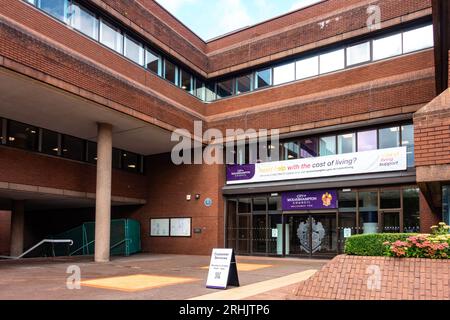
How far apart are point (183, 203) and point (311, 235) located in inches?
286

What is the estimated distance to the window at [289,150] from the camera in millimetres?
20928

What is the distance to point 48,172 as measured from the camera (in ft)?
Answer: 62.3

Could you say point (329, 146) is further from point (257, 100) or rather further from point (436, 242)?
point (436, 242)

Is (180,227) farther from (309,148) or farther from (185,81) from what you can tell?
(309,148)

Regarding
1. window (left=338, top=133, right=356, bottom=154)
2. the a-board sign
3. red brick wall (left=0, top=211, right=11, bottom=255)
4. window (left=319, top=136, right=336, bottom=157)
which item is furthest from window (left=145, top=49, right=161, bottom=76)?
red brick wall (left=0, top=211, right=11, bottom=255)

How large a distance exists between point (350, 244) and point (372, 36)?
44.9ft

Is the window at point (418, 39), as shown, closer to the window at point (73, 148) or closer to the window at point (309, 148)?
the window at point (309, 148)

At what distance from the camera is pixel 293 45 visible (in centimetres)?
2144

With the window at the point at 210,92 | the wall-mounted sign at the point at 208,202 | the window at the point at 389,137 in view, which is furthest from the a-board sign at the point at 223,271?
the window at the point at 210,92

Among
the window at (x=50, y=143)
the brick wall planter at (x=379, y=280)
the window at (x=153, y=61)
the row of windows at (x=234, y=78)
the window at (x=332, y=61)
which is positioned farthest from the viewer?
the window at (x=153, y=61)

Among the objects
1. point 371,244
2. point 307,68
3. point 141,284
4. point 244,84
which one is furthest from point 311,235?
point 371,244

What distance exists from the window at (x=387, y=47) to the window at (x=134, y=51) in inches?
415

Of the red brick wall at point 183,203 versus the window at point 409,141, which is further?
the red brick wall at point 183,203
